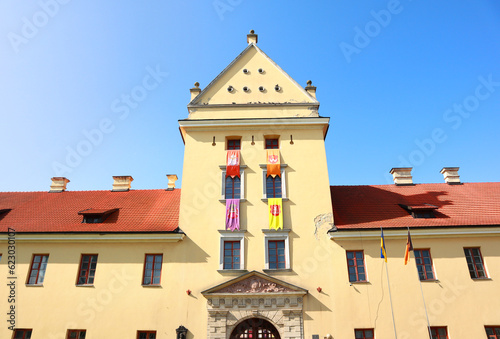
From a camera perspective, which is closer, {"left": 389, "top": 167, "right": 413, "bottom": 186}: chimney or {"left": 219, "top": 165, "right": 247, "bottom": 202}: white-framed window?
{"left": 219, "top": 165, "right": 247, "bottom": 202}: white-framed window

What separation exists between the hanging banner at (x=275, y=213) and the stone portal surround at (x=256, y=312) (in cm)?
370

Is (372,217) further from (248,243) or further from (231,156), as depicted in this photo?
(231,156)

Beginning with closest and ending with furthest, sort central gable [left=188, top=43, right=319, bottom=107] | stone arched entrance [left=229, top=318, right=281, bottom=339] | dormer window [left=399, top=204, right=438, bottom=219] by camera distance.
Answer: stone arched entrance [left=229, top=318, right=281, bottom=339] → dormer window [left=399, top=204, right=438, bottom=219] → central gable [left=188, top=43, right=319, bottom=107]

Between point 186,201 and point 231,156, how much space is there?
381 cm

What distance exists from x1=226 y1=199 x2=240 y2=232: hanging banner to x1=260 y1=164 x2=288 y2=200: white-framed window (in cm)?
165

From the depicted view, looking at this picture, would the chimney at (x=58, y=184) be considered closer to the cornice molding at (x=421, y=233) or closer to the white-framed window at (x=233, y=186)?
the white-framed window at (x=233, y=186)

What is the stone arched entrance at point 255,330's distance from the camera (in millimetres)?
16922

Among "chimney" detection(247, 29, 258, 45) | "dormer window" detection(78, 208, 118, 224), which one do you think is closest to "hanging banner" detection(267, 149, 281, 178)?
"chimney" detection(247, 29, 258, 45)

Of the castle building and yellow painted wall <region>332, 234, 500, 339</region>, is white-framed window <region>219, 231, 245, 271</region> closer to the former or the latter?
the castle building

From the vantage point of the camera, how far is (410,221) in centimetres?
1917

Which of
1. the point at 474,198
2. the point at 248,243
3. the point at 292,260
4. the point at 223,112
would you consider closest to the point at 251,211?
the point at 248,243

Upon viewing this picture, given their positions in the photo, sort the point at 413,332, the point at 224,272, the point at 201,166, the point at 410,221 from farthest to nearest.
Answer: the point at 201,166 < the point at 410,221 < the point at 224,272 < the point at 413,332

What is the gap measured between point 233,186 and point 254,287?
5822 millimetres

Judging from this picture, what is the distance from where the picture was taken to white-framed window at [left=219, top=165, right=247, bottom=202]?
1973 centimetres
